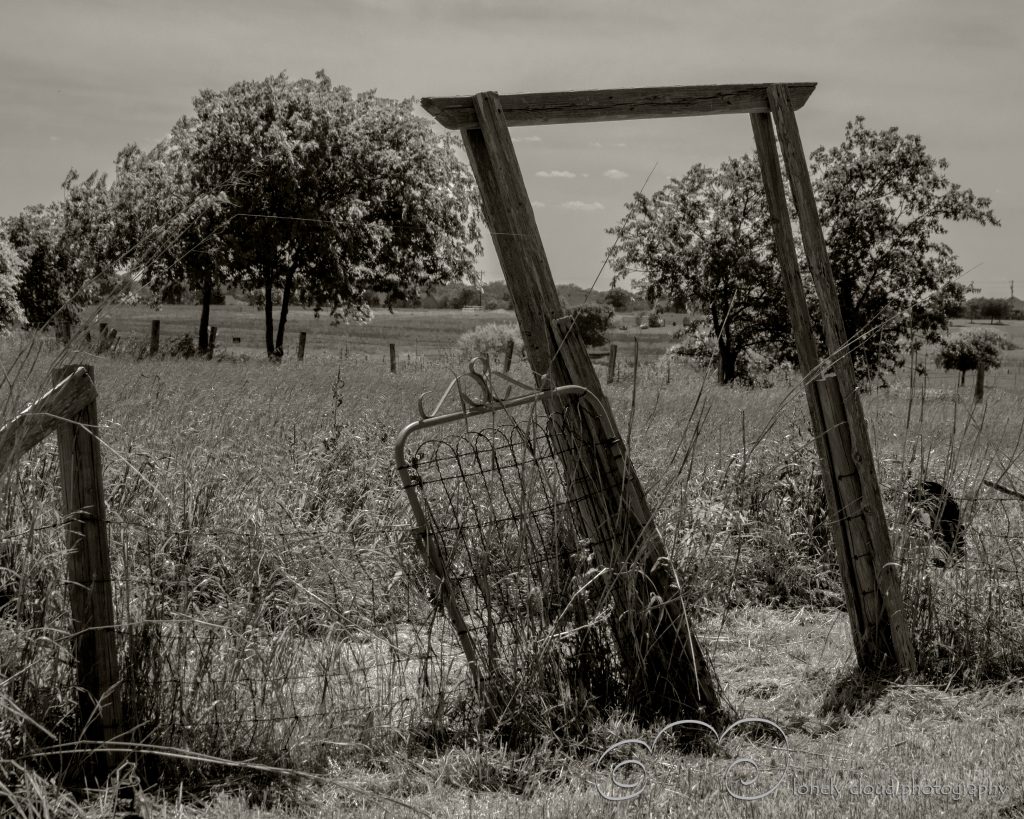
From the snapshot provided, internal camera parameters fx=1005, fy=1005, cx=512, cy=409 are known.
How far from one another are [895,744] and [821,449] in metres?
1.36

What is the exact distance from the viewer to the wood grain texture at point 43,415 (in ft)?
9.55

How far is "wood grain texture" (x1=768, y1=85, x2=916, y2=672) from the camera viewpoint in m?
4.37

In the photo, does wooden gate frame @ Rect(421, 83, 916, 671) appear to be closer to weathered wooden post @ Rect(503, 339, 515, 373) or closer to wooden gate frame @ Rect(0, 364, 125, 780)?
wooden gate frame @ Rect(0, 364, 125, 780)

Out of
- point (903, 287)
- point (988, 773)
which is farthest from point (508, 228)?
point (903, 287)

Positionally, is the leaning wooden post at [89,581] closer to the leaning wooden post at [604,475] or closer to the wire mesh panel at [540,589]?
the wire mesh panel at [540,589]

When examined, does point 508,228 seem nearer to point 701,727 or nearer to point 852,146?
point 701,727

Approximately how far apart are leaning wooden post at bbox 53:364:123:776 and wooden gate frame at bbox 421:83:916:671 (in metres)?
1.58

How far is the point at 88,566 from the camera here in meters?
3.06

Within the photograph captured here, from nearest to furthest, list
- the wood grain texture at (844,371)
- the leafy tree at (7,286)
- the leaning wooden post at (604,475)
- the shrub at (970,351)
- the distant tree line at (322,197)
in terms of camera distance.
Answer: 1. the leaning wooden post at (604,475)
2. the wood grain texture at (844,371)
3. the leafy tree at (7,286)
4. the distant tree line at (322,197)
5. the shrub at (970,351)

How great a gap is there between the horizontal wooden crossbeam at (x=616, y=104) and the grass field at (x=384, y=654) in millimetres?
972

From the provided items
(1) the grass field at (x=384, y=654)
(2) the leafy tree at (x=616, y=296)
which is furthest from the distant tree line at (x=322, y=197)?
(2) the leafy tree at (x=616, y=296)

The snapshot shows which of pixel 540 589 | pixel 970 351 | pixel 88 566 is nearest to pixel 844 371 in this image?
pixel 540 589

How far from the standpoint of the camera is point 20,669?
9.89 ft

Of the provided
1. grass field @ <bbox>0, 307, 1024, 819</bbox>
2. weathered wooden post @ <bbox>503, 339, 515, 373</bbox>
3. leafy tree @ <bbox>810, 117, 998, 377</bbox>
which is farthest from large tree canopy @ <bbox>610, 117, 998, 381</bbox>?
grass field @ <bbox>0, 307, 1024, 819</bbox>
